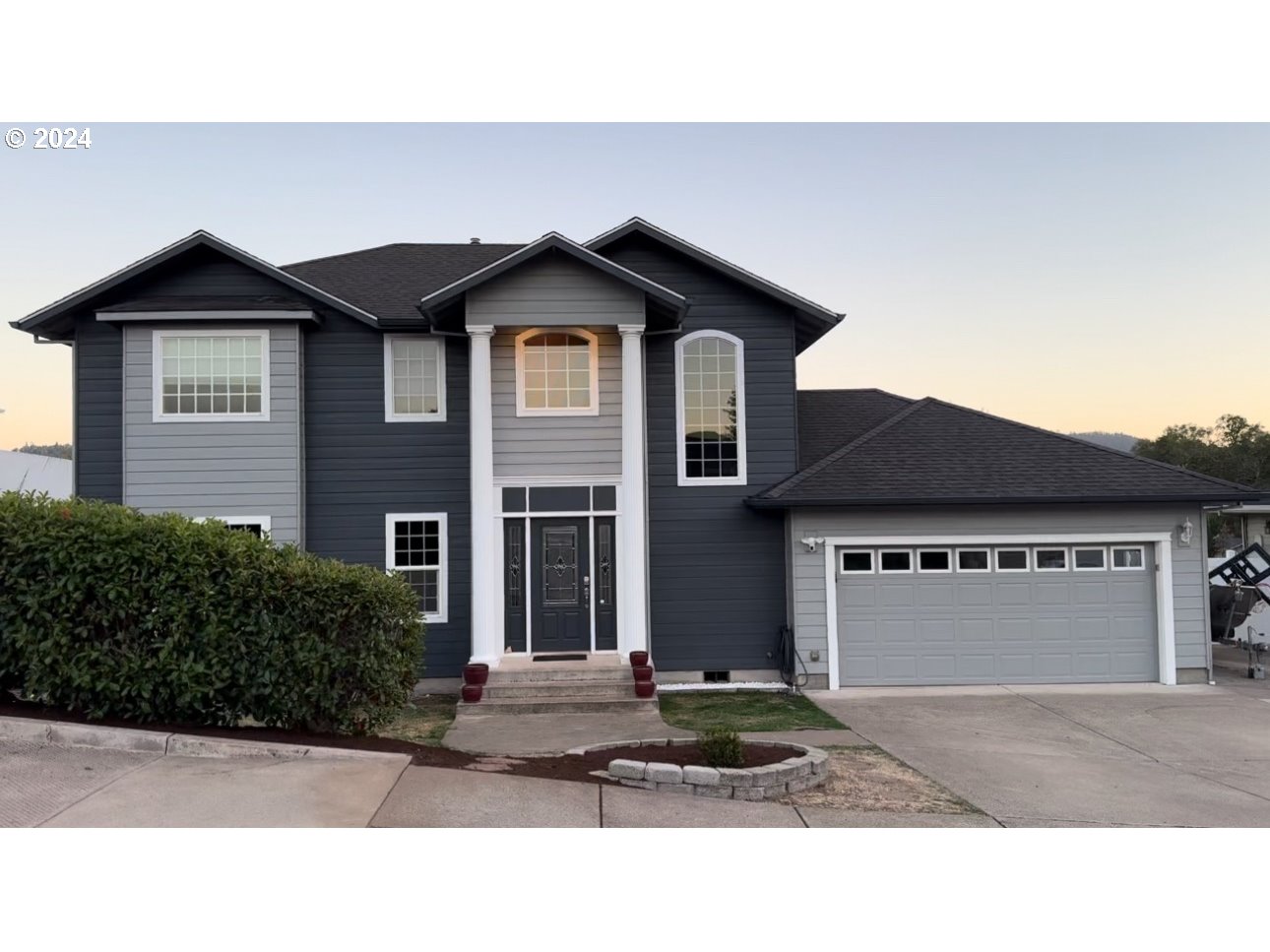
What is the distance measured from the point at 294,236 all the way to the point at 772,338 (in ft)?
36.6

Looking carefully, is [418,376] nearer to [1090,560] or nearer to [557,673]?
[557,673]

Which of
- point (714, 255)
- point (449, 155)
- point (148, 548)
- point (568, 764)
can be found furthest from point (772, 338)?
point (148, 548)

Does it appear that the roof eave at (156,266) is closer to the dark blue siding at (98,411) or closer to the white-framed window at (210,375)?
the dark blue siding at (98,411)

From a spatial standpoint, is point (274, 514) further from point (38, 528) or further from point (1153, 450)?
point (1153, 450)

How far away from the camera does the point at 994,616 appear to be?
557 inches

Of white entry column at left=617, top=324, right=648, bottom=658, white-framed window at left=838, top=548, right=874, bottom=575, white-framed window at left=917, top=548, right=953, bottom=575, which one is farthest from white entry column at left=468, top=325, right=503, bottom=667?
white-framed window at left=917, top=548, right=953, bottom=575

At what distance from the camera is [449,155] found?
1764 cm

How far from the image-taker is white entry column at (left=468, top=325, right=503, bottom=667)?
13078mm

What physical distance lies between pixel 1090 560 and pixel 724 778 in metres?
9.40

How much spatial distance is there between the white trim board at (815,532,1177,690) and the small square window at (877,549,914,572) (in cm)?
17

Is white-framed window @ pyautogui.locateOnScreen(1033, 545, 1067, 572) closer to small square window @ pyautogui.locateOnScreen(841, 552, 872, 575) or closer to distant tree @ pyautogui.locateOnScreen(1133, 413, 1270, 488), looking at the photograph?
small square window @ pyautogui.locateOnScreen(841, 552, 872, 575)

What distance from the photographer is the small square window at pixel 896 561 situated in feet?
46.5

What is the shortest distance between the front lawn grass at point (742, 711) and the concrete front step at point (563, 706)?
0.49m
